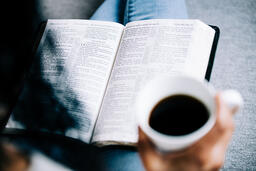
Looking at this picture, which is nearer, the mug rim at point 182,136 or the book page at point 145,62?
the mug rim at point 182,136

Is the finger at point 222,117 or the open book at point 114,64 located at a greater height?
the finger at point 222,117

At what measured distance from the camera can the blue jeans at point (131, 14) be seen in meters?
0.56

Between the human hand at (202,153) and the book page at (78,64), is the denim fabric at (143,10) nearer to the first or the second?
the book page at (78,64)

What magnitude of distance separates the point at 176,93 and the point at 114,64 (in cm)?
26

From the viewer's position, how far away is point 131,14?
0.73 metres

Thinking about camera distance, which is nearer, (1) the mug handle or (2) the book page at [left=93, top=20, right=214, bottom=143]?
(1) the mug handle

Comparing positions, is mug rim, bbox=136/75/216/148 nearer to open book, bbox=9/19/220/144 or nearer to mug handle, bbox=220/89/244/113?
mug handle, bbox=220/89/244/113

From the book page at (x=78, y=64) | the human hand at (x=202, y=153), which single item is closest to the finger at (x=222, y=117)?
the human hand at (x=202, y=153)

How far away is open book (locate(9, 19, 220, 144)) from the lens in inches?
21.5

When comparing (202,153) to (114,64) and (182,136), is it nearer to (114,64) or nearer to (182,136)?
(182,136)

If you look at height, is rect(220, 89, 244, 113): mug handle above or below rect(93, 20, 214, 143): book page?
above

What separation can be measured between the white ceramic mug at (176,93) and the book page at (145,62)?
0.55 feet

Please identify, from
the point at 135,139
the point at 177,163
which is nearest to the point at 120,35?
the point at 135,139

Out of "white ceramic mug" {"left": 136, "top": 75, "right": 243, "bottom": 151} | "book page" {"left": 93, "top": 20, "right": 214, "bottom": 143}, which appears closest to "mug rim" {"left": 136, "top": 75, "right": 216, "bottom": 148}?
"white ceramic mug" {"left": 136, "top": 75, "right": 243, "bottom": 151}
